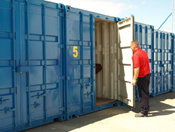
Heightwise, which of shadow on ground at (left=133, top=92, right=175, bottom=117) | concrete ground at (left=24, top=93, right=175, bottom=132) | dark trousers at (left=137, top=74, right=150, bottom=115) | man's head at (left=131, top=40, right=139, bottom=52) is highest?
man's head at (left=131, top=40, right=139, bottom=52)

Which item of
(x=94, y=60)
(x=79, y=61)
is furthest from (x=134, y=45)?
(x=79, y=61)

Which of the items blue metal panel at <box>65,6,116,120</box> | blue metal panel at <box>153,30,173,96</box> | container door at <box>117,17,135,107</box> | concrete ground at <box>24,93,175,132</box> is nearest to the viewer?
concrete ground at <box>24,93,175,132</box>

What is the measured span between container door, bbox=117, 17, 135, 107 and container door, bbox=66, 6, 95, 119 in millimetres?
1128

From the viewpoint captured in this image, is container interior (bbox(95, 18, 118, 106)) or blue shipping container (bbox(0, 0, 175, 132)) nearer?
blue shipping container (bbox(0, 0, 175, 132))

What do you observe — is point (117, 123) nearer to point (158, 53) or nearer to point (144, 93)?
point (144, 93)

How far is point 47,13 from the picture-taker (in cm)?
495

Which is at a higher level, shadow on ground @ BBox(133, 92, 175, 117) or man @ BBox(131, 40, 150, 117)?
man @ BBox(131, 40, 150, 117)

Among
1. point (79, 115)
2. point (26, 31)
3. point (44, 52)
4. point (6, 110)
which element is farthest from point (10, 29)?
point (79, 115)

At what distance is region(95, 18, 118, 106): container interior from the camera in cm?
700

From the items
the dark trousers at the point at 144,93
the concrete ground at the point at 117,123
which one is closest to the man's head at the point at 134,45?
the dark trousers at the point at 144,93

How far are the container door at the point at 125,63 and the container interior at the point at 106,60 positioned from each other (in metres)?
0.27

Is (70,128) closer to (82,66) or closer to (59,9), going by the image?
(82,66)

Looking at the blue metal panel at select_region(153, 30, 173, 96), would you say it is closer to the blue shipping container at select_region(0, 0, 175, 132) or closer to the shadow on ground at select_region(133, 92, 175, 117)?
the shadow on ground at select_region(133, 92, 175, 117)

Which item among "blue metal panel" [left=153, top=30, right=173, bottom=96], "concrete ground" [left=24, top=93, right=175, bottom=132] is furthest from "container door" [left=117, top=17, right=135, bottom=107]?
"blue metal panel" [left=153, top=30, right=173, bottom=96]
